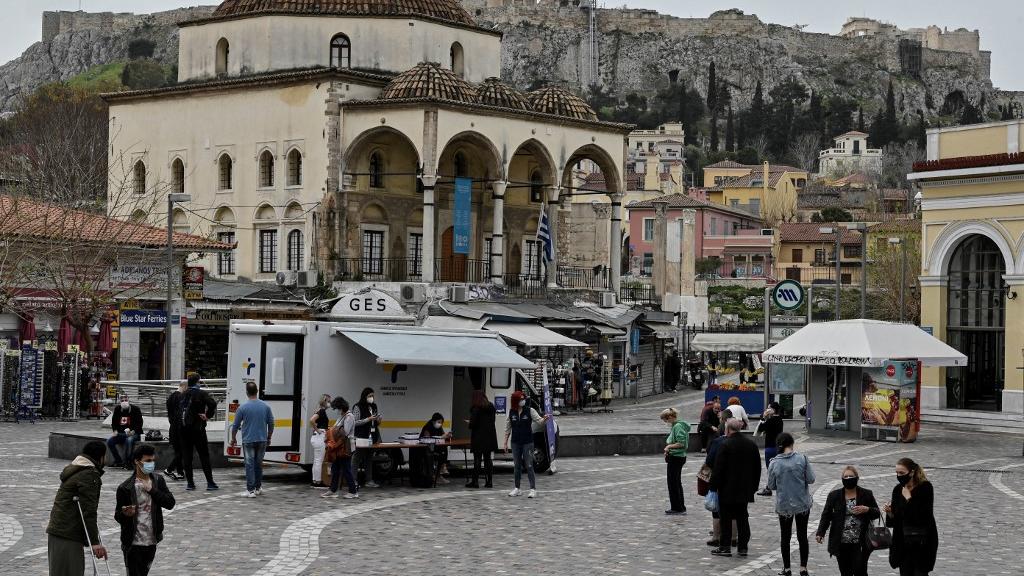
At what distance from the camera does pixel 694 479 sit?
80.3ft

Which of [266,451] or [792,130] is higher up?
[792,130]

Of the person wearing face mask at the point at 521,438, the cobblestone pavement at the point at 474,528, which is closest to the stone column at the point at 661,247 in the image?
the cobblestone pavement at the point at 474,528

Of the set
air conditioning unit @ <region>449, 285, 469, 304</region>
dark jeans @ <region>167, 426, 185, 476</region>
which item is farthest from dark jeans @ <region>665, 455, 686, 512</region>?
air conditioning unit @ <region>449, 285, 469, 304</region>

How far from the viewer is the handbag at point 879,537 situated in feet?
45.3

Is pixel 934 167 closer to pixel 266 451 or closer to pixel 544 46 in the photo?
pixel 266 451

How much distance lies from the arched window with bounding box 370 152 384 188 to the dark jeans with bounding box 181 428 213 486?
91.5 ft

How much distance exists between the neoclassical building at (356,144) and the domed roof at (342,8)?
64mm

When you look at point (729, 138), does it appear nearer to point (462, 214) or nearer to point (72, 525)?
point (462, 214)

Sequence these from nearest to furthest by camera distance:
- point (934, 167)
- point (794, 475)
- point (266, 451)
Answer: point (794, 475) → point (266, 451) → point (934, 167)

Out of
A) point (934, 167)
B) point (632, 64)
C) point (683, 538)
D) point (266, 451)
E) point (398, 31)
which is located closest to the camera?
point (683, 538)

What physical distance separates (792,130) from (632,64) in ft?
81.4

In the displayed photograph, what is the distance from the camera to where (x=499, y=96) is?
1982 inches

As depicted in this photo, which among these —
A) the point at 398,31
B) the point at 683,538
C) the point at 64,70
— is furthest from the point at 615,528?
the point at 64,70

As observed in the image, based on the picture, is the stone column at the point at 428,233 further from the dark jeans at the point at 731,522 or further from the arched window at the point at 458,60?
the dark jeans at the point at 731,522
